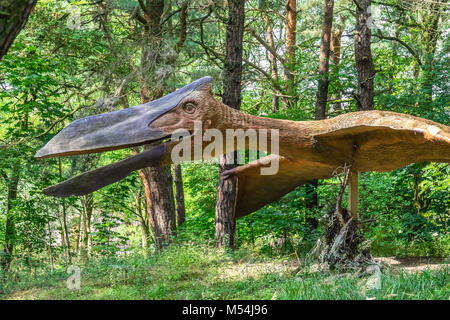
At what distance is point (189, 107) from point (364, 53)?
19.9ft

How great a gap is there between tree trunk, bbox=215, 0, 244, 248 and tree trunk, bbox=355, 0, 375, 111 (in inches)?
119

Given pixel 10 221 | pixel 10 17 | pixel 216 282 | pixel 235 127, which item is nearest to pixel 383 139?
pixel 235 127

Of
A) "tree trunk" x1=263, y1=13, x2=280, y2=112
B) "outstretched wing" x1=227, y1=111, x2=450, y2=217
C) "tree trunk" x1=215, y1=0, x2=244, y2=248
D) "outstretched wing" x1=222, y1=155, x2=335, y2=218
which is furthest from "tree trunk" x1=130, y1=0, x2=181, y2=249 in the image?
"tree trunk" x1=263, y1=13, x2=280, y2=112

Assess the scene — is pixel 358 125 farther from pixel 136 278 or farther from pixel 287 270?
pixel 136 278

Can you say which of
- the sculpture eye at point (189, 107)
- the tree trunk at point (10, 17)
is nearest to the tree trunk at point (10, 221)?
the sculpture eye at point (189, 107)

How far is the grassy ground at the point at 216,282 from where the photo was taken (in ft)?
12.6

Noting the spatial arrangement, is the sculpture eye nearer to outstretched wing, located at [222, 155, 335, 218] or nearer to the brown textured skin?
the brown textured skin

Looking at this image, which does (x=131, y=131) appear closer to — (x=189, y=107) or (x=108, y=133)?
(x=108, y=133)

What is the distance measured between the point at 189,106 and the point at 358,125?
5.79ft

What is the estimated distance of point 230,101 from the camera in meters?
7.43

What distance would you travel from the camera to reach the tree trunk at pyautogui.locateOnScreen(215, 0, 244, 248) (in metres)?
7.38
